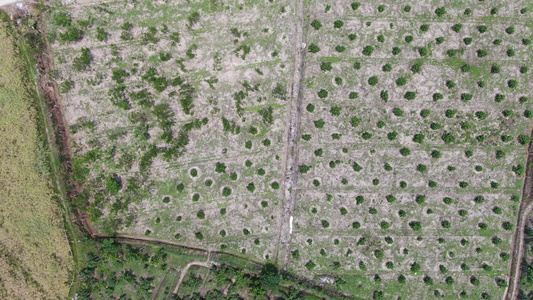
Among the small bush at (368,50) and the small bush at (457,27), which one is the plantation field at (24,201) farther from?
the small bush at (457,27)

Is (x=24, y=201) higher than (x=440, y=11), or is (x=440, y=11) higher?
(x=440, y=11)

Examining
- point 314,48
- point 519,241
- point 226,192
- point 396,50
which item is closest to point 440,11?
point 396,50

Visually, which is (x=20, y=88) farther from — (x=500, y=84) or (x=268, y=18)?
(x=500, y=84)

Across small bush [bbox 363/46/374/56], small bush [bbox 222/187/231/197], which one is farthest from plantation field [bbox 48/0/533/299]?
small bush [bbox 222/187/231/197]

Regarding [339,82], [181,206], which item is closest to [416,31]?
[339,82]

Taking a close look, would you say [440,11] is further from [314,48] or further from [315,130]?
[315,130]

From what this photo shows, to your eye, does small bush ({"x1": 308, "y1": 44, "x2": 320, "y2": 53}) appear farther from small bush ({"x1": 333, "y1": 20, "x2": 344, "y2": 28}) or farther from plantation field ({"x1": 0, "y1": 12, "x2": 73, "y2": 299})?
plantation field ({"x1": 0, "y1": 12, "x2": 73, "y2": 299})

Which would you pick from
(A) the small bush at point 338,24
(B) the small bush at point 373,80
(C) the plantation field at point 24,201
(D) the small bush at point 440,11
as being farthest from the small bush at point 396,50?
(C) the plantation field at point 24,201
